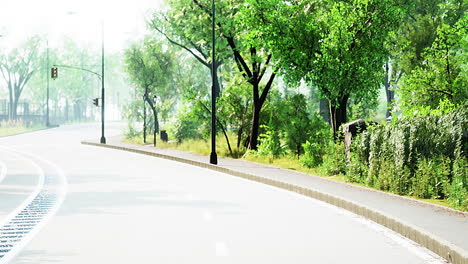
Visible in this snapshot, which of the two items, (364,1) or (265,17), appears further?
(265,17)

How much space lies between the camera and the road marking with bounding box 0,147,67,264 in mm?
10195

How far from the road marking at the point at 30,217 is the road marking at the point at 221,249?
8.71 feet

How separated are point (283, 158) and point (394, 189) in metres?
13.8

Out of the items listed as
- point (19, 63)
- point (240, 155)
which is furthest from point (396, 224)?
point (19, 63)

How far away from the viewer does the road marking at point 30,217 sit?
1020 centimetres

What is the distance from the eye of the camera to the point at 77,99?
460ft

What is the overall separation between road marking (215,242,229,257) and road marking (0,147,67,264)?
2.66 m

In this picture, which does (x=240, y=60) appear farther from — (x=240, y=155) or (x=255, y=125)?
(x=240, y=155)

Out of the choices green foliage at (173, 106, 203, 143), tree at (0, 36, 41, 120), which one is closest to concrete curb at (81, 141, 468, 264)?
green foliage at (173, 106, 203, 143)

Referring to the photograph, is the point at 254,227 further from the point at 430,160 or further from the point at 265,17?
the point at 265,17

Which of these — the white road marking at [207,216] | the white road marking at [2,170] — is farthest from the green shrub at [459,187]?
the white road marking at [2,170]

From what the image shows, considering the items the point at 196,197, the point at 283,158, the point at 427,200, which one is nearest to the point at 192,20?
the point at 283,158

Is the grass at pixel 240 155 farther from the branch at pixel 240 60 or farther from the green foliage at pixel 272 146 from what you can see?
the branch at pixel 240 60

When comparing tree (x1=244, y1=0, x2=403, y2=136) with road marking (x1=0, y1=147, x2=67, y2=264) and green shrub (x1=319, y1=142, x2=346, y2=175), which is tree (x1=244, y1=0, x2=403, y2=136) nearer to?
green shrub (x1=319, y1=142, x2=346, y2=175)
